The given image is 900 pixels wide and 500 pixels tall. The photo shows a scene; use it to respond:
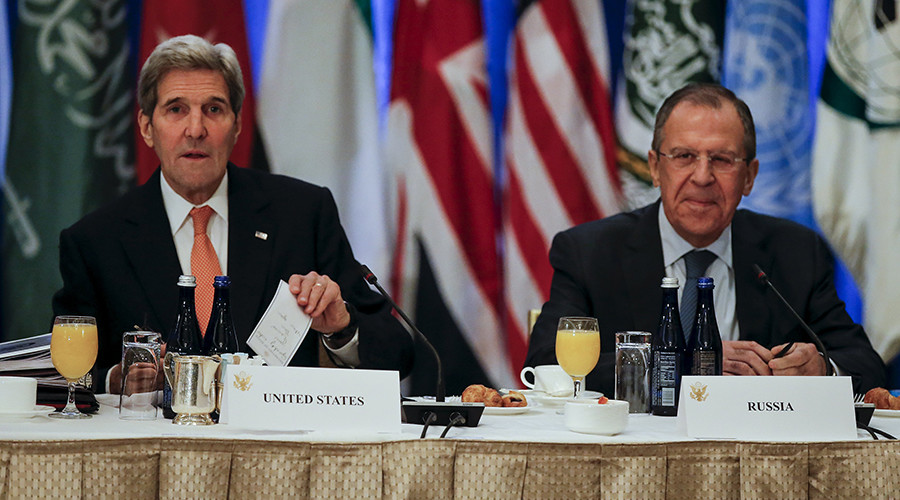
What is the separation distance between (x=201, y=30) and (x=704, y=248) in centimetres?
191

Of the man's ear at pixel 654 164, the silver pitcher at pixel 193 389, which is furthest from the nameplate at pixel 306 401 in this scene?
the man's ear at pixel 654 164

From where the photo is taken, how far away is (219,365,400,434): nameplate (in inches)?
57.9

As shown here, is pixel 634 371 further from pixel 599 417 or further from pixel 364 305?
pixel 364 305

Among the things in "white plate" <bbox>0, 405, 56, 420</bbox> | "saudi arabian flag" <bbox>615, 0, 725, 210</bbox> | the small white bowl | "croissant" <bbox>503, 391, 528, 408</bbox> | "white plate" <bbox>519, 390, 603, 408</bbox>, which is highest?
"saudi arabian flag" <bbox>615, 0, 725, 210</bbox>

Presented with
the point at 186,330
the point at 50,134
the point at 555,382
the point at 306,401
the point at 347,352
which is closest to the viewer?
the point at 306,401

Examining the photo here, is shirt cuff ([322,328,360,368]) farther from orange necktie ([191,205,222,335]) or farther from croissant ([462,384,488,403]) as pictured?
croissant ([462,384,488,403])

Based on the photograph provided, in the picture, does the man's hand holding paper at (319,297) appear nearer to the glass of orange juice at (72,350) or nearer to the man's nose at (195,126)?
the glass of orange juice at (72,350)

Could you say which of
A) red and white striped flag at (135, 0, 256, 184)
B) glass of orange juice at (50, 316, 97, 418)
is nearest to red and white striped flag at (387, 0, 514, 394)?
red and white striped flag at (135, 0, 256, 184)

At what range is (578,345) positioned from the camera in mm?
1785

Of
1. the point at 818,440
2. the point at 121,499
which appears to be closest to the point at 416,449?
the point at 121,499

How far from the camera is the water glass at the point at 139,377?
5.33ft

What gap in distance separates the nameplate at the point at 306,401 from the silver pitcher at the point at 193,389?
0.23ft

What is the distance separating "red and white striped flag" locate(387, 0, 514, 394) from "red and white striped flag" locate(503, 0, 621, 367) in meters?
0.09

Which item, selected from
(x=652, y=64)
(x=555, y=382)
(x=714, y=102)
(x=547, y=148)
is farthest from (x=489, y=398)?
(x=652, y=64)
